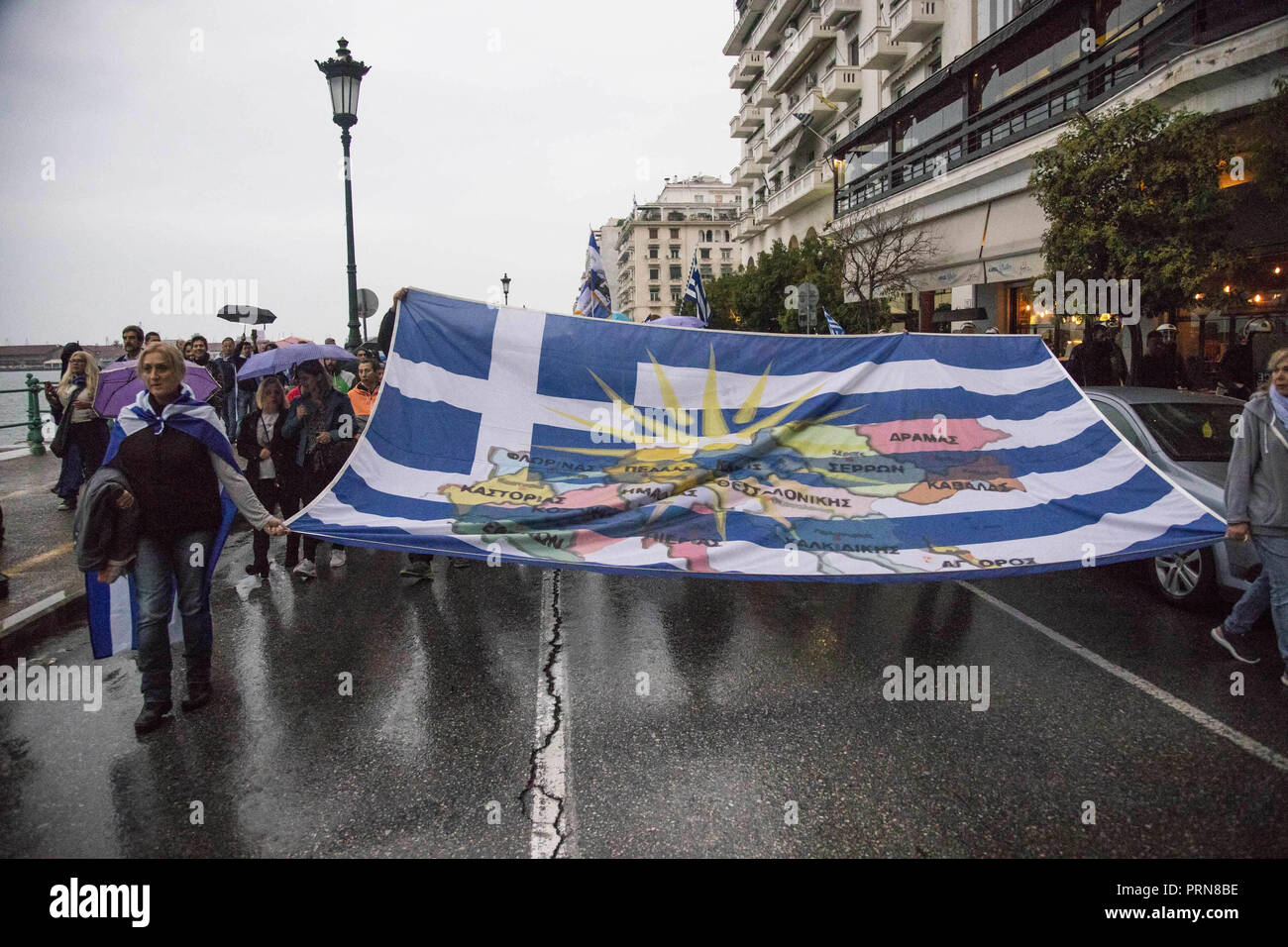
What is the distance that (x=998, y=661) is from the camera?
4594 millimetres

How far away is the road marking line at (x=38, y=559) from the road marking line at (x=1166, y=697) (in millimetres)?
8465

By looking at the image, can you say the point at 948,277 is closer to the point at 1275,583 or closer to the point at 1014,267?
the point at 1014,267

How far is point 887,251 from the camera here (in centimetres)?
2434

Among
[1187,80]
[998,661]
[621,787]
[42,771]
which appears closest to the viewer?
[621,787]

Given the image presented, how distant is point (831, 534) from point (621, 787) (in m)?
2.16

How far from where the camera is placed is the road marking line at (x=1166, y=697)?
11.3 ft

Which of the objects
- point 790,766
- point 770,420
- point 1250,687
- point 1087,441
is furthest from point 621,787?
point 1087,441

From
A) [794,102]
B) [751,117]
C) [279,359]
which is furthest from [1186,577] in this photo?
[751,117]

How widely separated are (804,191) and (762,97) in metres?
15.4

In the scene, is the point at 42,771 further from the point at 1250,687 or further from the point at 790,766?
the point at 1250,687

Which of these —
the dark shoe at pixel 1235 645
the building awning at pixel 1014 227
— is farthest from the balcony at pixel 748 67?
the dark shoe at pixel 1235 645

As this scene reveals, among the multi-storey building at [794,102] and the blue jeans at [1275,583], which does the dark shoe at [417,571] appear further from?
the multi-storey building at [794,102]
